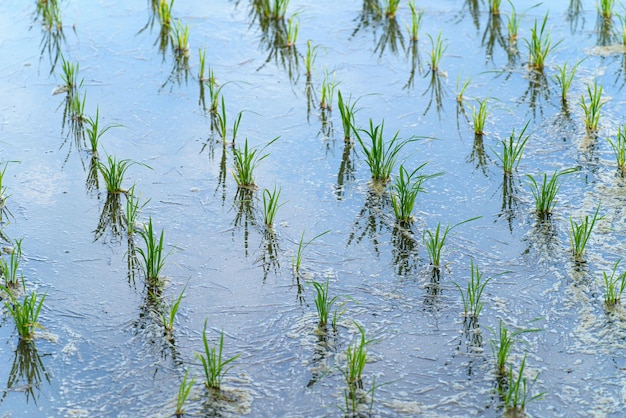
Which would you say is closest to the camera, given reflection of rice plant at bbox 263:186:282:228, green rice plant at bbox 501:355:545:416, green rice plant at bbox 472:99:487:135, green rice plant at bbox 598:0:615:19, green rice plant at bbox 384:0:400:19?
green rice plant at bbox 501:355:545:416

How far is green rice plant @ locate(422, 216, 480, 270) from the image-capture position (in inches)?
144

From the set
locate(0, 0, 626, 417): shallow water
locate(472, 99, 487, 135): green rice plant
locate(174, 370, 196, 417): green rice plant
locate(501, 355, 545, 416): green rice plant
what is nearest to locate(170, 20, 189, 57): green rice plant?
locate(0, 0, 626, 417): shallow water

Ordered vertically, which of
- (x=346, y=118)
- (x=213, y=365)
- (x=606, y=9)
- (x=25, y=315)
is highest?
(x=606, y=9)

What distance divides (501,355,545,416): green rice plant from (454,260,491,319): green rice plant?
39 centimetres

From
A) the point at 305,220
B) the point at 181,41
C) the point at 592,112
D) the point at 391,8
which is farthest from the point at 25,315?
the point at 391,8

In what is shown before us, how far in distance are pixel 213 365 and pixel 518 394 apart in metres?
1.13

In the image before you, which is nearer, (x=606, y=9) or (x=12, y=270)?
(x=12, y=270)

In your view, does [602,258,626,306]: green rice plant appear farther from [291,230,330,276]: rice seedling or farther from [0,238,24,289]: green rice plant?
[0,238,24,289]: green rice plant

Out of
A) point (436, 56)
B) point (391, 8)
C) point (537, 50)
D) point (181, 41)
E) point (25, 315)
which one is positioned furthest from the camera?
point (391, 8)

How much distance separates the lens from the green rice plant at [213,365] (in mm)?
3055

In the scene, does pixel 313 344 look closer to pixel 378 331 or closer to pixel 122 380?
pixel 378 331

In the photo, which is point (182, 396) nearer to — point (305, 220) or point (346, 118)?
point (305, 220)

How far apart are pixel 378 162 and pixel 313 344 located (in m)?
1.26

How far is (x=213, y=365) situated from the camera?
310 centimetres
